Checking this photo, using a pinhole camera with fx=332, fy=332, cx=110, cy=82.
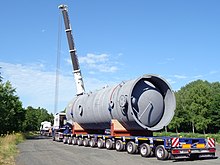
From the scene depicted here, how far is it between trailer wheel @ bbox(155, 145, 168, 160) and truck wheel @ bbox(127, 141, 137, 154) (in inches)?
92.3

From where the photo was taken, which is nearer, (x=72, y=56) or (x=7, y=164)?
(x=7, y=164)

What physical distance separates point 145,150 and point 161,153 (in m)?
1.40

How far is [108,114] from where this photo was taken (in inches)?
834

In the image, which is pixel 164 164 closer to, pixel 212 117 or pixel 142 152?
pixel 142 152

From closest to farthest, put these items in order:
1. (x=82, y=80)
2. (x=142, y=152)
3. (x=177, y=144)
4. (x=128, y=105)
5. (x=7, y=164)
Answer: (x=7, y=164), (x=177, y=144), (x=142, y=152), (x=128, y=105), (x=82, y=80)

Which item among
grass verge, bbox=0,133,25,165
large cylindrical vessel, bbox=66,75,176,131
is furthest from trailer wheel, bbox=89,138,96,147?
grass verge, bbox=0,133,25,165

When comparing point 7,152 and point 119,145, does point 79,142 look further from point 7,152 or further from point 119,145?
point 7,152

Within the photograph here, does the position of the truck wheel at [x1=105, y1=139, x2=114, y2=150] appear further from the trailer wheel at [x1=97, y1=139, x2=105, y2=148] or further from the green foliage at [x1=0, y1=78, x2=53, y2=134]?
the green foliage at [x1=0, y1=78, x2=53, y2=134]

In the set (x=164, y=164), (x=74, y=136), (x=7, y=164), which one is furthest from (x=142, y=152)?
(x=74, y=136)

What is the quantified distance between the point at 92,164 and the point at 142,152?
3.99 meters

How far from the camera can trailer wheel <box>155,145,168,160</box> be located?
15.7 metres

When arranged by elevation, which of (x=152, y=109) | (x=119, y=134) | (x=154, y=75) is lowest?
(x=119, y=134)

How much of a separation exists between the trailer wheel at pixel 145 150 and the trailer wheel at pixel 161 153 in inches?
29.7

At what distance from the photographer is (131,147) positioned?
731 inches
